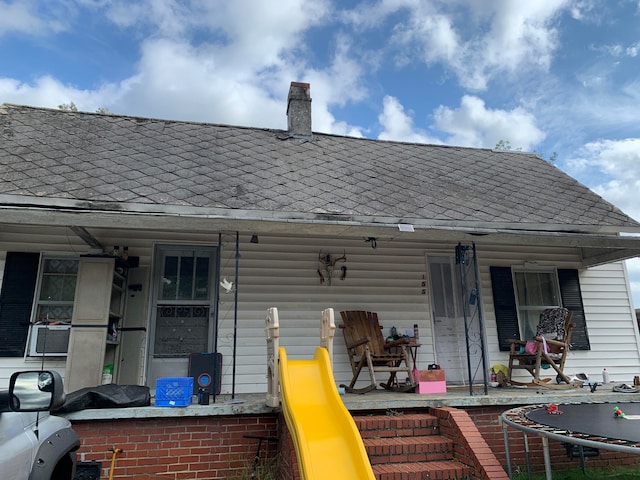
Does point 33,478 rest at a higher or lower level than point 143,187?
lower

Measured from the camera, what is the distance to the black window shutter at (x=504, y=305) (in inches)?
267

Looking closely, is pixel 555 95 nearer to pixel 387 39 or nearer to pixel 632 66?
pixel 632 66

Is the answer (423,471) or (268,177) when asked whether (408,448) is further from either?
(268,177)

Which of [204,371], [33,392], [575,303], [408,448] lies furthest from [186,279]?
[575,303]

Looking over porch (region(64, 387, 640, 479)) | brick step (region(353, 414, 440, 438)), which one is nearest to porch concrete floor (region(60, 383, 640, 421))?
porch (region(64, 387, 640, 479))

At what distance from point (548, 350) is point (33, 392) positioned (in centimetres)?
624

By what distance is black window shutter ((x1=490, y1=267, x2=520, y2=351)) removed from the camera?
6.79 metres

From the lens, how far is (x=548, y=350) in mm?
6172

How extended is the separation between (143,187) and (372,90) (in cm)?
1085

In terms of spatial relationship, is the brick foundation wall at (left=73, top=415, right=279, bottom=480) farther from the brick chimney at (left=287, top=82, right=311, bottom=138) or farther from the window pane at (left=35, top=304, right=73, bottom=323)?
the brick chimney at (left=287, top=82, right=311, bottom=138)

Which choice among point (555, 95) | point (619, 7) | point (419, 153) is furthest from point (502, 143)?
point (419, 153)

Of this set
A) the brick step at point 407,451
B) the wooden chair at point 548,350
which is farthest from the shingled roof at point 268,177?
the brick step at point 407,451

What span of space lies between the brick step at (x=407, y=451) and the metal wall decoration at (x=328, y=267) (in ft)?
8.83

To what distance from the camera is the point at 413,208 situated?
5.69 meters
